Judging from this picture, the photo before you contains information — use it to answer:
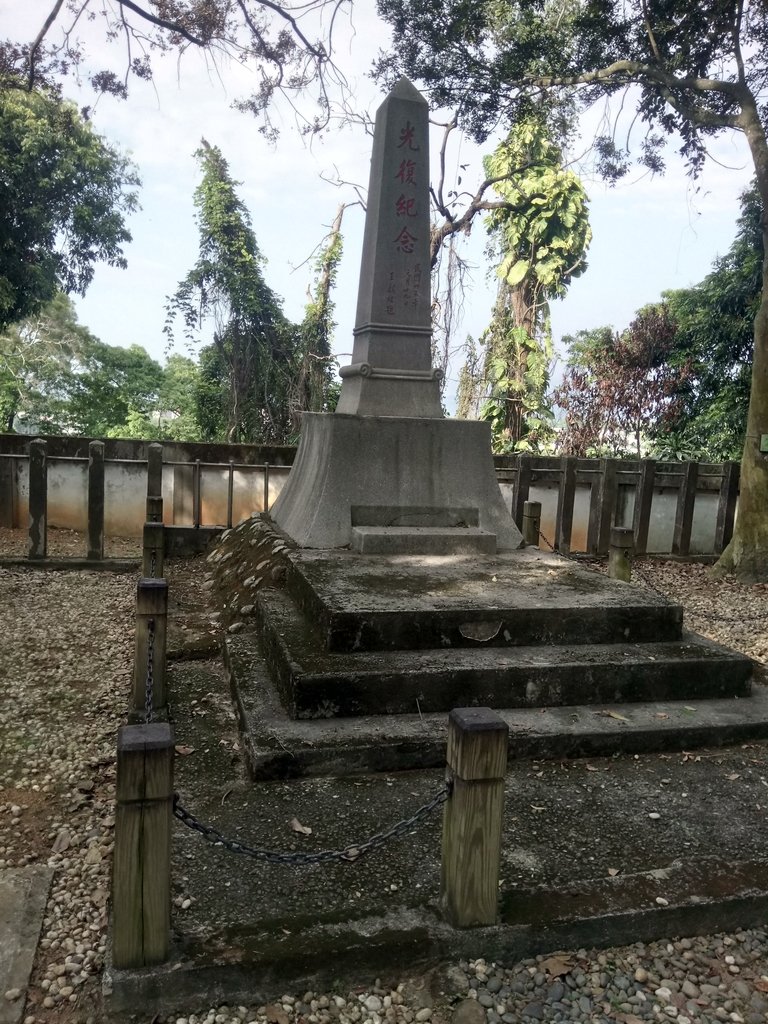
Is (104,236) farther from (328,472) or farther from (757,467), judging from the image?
(757,467)

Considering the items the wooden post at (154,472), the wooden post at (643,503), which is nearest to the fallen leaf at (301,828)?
the wooden post at (154,472)

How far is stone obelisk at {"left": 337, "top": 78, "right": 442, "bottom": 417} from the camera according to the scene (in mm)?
6012

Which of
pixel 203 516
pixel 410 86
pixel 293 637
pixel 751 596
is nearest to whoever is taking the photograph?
pixel 293 637

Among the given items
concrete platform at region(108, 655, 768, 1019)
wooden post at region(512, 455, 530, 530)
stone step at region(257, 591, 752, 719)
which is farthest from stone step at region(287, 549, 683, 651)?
wooden post at region(512, 455, 530, 530)

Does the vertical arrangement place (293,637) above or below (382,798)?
above

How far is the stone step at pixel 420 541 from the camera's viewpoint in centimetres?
532

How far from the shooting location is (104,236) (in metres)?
14.3

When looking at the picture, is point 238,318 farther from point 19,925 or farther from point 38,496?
point 19,925

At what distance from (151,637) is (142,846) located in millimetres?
1945

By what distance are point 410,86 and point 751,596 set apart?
235 inches

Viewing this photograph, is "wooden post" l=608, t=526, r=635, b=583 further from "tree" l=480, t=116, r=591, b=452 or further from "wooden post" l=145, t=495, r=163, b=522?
"tree" l=480, t=116, r=591, b=452

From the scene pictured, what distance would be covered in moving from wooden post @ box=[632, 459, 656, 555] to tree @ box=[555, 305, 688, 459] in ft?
14.7

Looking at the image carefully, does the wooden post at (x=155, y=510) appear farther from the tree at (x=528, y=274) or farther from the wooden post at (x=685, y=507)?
the tree at (x=528, y=274)

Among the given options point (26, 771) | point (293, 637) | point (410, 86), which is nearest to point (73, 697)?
point (26, 771)
